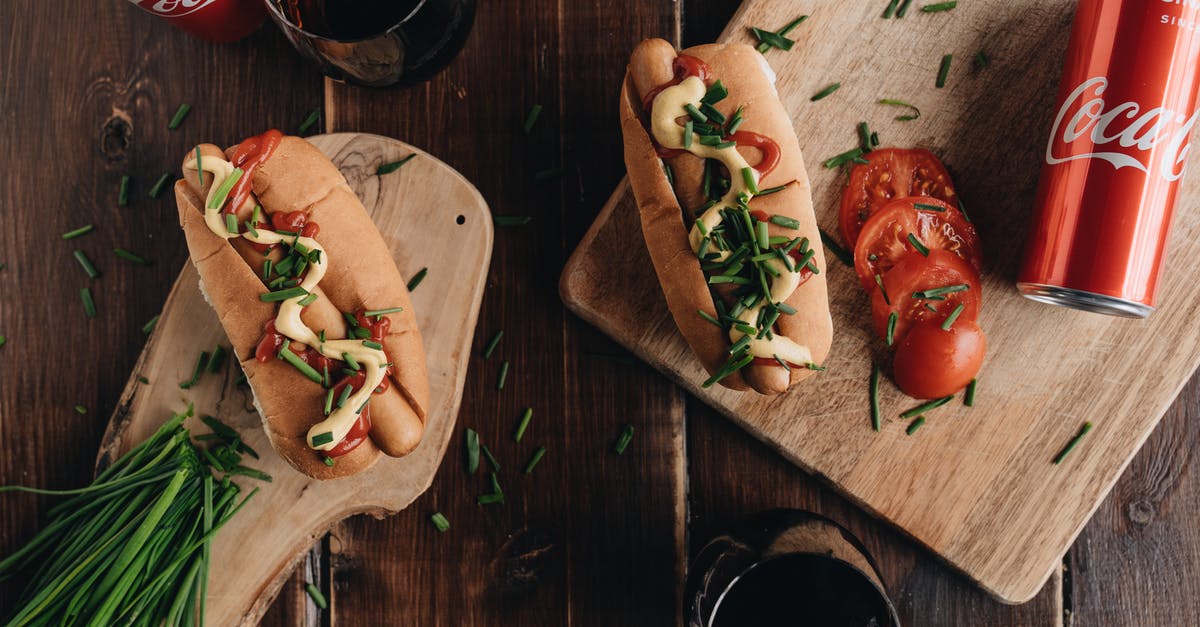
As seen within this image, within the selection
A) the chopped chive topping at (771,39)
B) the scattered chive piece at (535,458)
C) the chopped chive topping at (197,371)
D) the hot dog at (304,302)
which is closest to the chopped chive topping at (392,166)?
the hot dog at (304,302)

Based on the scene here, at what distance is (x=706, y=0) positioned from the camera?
2033 mm

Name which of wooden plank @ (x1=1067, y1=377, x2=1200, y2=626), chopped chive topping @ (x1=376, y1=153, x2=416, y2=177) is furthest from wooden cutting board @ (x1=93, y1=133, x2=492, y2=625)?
A: wooden plank @ (x1=1067, y1=377, x2=1200, y2=626)

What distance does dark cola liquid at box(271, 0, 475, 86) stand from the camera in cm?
164

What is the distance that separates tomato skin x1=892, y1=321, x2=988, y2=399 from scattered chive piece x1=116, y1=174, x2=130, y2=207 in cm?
198

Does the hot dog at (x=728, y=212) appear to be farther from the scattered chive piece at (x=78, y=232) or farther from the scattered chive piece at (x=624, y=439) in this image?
the scattered chive piece at (x=78, y=232)

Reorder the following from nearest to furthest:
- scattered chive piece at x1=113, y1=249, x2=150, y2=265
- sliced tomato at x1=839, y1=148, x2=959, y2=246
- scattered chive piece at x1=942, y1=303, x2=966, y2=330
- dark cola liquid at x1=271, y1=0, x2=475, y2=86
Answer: dark cola liquid at x1=271, y1=0, x2=475, y2=86 < scattered chive piece at x1=942, y1=303, x2=966, y2=330 < sliced tomato at x1=839, y1=148, x2=959, y2=246 < scattered chive piece at x1=113, y1=249, x2=150, y2=265

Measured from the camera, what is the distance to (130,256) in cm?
202

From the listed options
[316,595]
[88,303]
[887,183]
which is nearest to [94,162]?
[88,303]

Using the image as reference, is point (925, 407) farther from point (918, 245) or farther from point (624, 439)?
point (624, 439)

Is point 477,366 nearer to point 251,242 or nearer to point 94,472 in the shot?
point 251,242

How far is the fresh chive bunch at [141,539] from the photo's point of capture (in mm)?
1710

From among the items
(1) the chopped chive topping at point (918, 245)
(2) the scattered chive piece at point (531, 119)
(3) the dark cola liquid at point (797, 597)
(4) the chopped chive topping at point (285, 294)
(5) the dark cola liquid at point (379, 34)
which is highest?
(5) the dark cola liquid at point (379, 34)

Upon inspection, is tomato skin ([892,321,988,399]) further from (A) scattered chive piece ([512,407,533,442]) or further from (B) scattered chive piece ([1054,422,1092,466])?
(A) scattered chive piece ([512,407,533,442])

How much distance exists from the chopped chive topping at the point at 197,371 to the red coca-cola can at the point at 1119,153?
6.38ft
